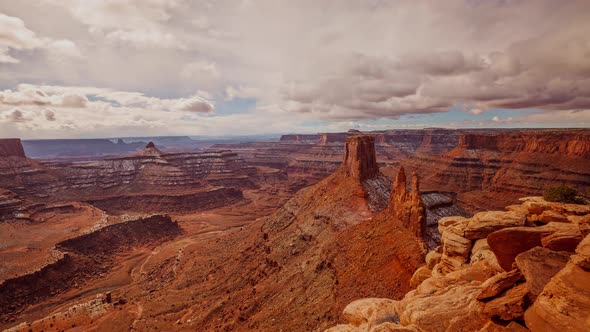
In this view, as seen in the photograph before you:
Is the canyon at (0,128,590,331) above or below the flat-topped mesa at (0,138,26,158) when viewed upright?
below

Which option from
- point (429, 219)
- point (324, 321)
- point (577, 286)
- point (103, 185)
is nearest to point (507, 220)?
point (577, 286)

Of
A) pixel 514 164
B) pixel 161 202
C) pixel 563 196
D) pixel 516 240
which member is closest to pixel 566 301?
pixel 516 240

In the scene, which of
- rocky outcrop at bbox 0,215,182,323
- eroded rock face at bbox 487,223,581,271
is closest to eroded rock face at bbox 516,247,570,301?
eroded rock face at bbox 487,223,581,271

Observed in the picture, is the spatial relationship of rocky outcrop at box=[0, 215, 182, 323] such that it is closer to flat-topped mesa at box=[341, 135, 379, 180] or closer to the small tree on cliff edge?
flat-topped mesa at box=[341, 135, 379, 180]

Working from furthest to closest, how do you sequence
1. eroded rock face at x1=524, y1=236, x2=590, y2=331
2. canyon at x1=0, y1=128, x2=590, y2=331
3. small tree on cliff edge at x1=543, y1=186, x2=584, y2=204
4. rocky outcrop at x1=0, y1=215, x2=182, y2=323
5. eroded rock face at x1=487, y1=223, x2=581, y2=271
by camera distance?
rocky outcrop at x1=0, y1=215, x2=182, y2=323 < small tree on cliff edge at x1=543, y1=186, x2=584, y2=204 < eroded rock face at x1=487, y1=223, x2=581, y2=271 < canyon at x1=0, y1=128, x2=590, y2=331 < eroded rock face at x1=524, y1=236, x2=590, y2=331

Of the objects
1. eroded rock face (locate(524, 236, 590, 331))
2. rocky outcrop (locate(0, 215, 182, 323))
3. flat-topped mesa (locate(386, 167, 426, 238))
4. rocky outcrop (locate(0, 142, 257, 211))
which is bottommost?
rocky outcrop (locate(0, 215, 182, 323))

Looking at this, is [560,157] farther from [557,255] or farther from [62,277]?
[62,277]

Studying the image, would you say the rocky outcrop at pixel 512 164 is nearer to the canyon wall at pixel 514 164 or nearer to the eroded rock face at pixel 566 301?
the canyon wall at pixel 514 164
